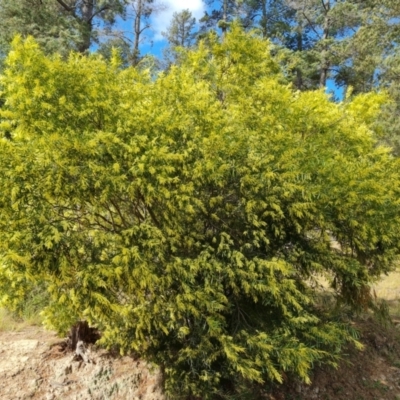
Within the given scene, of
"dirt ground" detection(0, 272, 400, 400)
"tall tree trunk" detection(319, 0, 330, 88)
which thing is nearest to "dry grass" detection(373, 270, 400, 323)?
"dirt ground" detection(0, 272, 400, 400)

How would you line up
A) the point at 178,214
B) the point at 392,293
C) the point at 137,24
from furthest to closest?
the point at 137,24 < the point at 392,293 < the point at 178,214

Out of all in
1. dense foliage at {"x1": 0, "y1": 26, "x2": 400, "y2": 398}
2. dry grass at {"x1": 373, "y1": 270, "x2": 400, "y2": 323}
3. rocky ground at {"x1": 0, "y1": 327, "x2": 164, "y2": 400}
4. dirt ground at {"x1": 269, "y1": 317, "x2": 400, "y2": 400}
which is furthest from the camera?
dry grass at {"x1": 373, "y1": 270, "x2": 400, "y2": 323}

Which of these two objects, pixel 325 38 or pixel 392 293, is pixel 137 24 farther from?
pixel 392 293

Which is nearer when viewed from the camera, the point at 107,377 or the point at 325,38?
the point at 107,377

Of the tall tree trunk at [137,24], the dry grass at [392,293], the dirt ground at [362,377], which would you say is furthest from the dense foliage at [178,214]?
the tall tree trunk at [137,24]

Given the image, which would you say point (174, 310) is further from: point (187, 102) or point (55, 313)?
point (187, 102)

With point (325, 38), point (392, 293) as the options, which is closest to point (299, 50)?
point (325, 38)

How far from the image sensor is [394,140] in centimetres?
1111

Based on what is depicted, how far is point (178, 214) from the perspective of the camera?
327 centimetres

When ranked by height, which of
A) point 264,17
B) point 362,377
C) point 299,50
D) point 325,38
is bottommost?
point 362,377

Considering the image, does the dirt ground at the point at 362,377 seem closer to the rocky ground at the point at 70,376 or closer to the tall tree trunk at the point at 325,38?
the rocky ground at the point at 70,376

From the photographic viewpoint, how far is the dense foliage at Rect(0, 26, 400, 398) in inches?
113

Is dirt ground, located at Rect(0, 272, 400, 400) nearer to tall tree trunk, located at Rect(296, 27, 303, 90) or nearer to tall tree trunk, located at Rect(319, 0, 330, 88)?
tall tree trunk, located at Rect(319, 0, 330, 88)

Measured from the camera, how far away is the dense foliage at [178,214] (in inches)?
113
